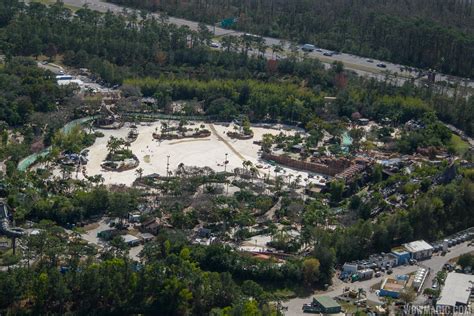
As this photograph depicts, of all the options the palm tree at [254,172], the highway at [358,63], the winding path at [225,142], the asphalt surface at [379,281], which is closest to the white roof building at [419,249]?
the asphalt surface at [379,281]

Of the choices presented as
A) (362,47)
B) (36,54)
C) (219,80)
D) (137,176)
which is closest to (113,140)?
(137,176)

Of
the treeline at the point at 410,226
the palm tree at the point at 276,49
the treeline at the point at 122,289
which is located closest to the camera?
the treeline at the point at 122,289

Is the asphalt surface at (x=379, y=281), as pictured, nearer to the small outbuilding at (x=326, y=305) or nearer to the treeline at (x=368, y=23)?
the small outbuilding at (x=326, y=305)

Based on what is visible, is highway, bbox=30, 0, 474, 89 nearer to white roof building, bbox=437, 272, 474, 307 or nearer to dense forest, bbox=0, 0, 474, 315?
dense forest, bbox=0, 0, 474, 315

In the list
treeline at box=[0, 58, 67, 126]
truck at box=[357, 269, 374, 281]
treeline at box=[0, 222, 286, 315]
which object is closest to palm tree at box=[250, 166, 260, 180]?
truck at box=[357, 269, 374, 281]

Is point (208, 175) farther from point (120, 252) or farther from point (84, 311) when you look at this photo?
point (84, 311)

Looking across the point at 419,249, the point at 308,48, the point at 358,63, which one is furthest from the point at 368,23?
the point at 419,249
